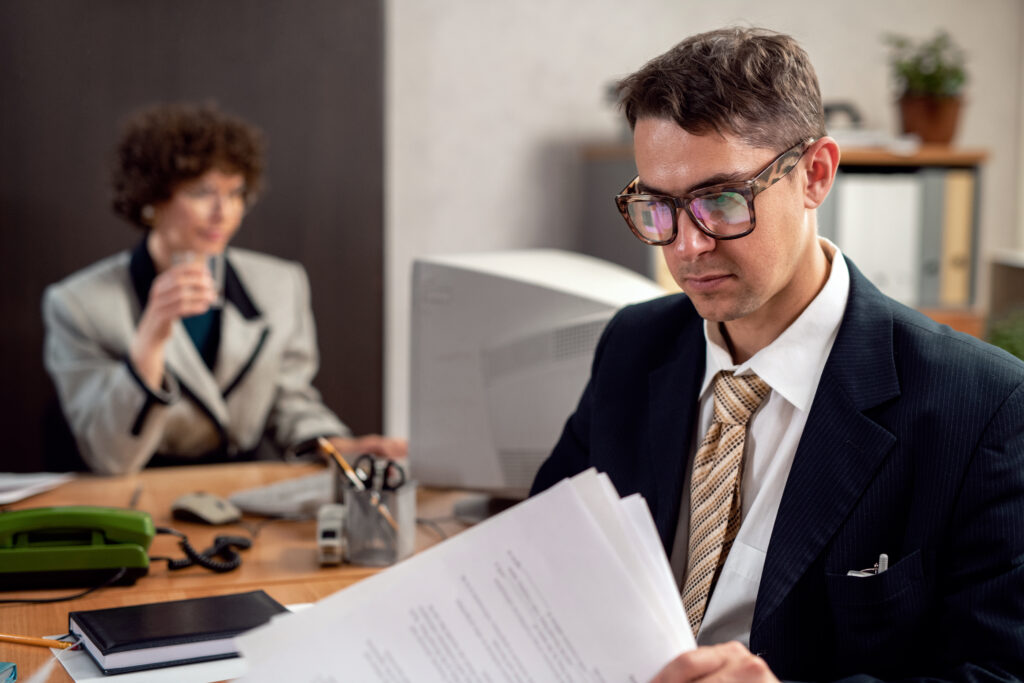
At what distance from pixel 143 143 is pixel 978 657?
A: 8.26 ft

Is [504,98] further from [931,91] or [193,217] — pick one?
[931,91]

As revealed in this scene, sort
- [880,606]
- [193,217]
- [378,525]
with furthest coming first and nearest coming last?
[193,217] < [378,525] < [880,606]

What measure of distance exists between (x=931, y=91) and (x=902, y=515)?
2775mm

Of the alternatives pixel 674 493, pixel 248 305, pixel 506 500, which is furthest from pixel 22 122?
pixel 674 493

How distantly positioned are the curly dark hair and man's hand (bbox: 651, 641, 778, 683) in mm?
2326

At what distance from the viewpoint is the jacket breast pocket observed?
1.06 meters

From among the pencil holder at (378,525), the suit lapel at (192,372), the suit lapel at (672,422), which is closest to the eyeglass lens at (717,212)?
the suit lapel at (672,422)

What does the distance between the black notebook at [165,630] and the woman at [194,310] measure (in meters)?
1.22

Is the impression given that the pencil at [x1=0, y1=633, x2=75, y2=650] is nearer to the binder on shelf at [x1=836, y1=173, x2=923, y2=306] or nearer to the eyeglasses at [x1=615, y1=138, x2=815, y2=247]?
the eyeglasses at [x1=615, y1=138, x2=815, y2=247]

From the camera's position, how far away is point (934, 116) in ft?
11.5

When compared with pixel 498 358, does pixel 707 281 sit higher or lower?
higher

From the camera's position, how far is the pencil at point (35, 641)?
3.97 ft

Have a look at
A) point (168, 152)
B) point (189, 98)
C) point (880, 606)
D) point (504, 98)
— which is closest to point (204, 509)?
point (880, 606)

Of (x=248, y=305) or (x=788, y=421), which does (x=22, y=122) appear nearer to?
(x=248, y=305)
